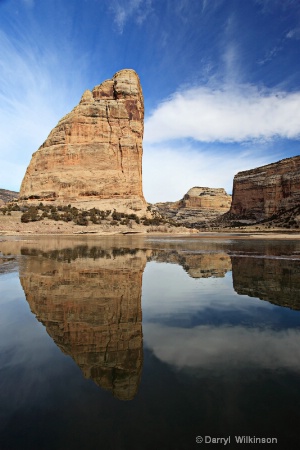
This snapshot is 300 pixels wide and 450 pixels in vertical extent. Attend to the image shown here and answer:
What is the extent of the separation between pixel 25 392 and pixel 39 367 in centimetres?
52

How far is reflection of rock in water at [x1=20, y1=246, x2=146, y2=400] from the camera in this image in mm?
3714

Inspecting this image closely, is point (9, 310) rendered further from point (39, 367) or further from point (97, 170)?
point (97, 170)

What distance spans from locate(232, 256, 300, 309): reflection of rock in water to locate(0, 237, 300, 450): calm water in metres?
0.10

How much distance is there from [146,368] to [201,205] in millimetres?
169195

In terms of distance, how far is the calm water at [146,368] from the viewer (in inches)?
103

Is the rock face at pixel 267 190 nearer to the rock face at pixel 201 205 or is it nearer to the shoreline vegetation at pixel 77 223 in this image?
the rock face at pixel 201 205

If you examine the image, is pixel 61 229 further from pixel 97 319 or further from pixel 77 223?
pixel 97 319

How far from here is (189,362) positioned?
3.97 meters

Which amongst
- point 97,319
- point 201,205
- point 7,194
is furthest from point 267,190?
point 7,194

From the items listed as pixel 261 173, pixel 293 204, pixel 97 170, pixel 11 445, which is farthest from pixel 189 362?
pixel 261 173

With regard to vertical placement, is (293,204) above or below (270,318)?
above

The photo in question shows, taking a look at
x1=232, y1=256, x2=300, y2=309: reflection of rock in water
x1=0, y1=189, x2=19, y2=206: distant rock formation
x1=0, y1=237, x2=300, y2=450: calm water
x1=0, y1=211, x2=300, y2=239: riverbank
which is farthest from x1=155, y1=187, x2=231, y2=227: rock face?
x1=0, y1=237, x2=300, y2=450: calm water

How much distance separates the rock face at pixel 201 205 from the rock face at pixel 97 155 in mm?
92035

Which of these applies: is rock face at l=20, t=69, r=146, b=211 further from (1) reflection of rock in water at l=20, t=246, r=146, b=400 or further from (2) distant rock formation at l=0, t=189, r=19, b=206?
(2) distant rock formation at l=0, t=189, r=19, b=206
